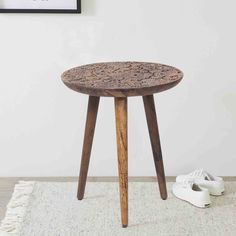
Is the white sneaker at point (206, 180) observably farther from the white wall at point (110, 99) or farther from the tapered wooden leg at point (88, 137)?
the tapered wooden leg at point (88, 137)

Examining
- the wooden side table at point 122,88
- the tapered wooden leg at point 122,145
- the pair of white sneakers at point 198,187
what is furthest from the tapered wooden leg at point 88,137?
the pair of white sneakers at point 198,187

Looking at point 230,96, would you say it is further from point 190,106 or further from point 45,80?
point 45,80

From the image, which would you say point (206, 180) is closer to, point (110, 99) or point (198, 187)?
point (198, 187)

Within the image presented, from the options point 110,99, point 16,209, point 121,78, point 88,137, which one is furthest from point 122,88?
point 16,209

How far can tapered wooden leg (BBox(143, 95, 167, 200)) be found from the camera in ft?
4.76

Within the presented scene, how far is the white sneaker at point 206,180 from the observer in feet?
5.15

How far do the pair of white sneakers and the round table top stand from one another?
14.2 inches

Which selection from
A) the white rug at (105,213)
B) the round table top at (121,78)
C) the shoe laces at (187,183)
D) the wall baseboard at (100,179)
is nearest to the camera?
the round table top at (121,78)

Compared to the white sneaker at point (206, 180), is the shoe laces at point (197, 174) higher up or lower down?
higher up

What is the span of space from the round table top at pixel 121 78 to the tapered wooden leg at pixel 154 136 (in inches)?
3.5

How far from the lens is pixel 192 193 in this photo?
151 centimetres

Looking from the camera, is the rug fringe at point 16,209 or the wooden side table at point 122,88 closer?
the wooden side table at point 122,88

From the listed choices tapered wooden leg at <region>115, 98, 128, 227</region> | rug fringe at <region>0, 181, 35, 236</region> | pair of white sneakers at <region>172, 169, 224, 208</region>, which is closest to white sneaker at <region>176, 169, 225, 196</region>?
pair of white sneakers at <region>172, 169, 224, 208</region>

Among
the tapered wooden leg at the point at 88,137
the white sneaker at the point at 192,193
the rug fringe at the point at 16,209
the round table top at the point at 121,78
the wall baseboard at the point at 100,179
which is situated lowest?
the wall baseboard at the point at 100,179
